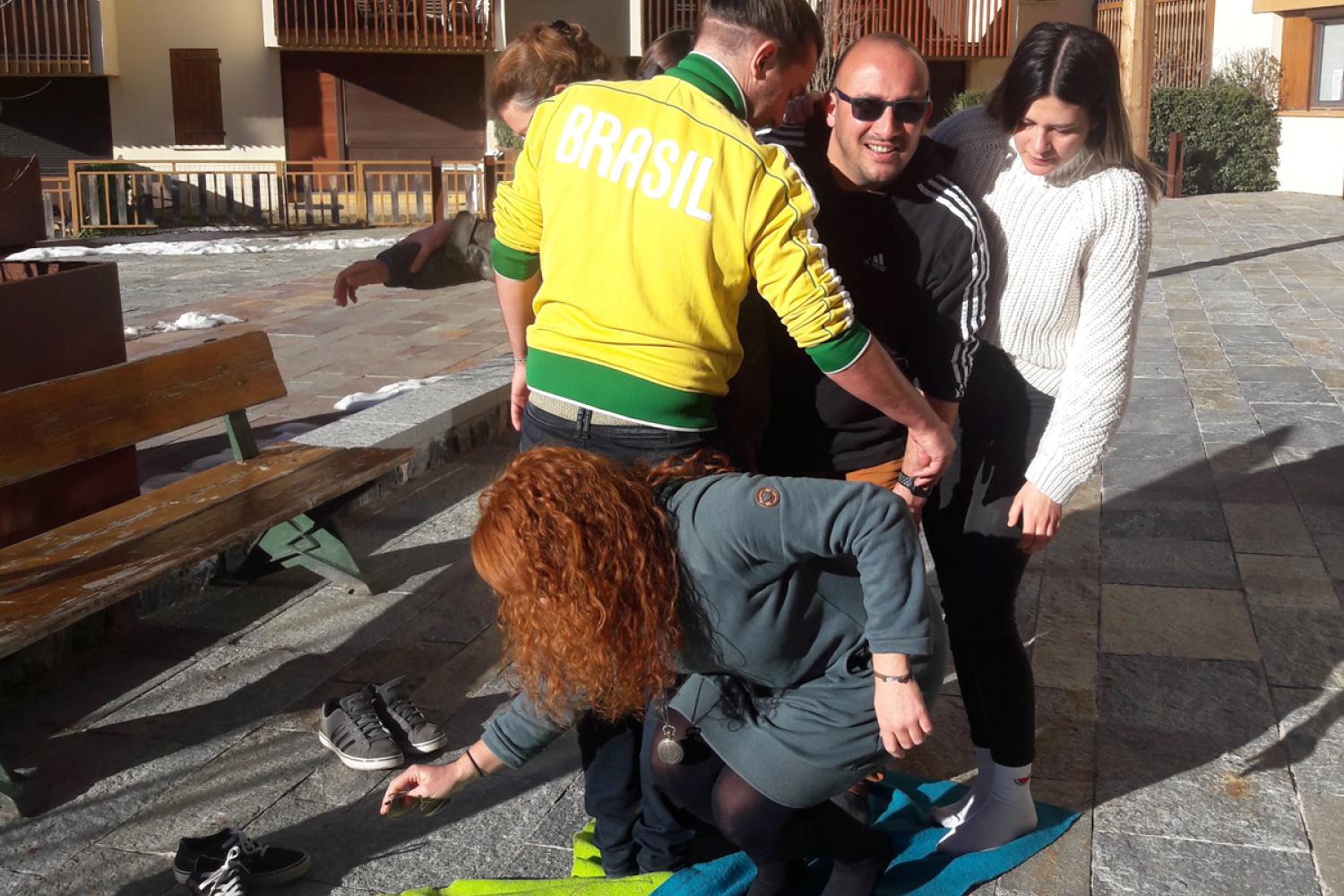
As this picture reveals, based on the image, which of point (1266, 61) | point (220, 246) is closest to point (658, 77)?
point (220, 246)

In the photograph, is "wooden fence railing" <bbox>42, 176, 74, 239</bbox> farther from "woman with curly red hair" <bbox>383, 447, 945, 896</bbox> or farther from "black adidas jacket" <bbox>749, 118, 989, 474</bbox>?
"woman with curly red hair" <bbox>383, 447, 945, 896</bbox>

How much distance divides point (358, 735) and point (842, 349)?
1.57 meters

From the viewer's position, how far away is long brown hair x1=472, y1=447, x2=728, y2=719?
211cm

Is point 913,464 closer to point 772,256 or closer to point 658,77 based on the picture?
point 772,256

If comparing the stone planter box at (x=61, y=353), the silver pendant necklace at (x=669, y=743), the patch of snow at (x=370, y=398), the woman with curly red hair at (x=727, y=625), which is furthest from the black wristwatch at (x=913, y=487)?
the patch of snow at (x=370, y=398)

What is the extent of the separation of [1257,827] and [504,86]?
2447 mm

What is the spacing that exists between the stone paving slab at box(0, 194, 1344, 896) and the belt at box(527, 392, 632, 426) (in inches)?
36.8

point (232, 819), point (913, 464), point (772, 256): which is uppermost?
point (772, 256)

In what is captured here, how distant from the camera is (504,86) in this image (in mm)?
3531

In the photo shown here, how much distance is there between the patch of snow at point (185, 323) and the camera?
9.34 m

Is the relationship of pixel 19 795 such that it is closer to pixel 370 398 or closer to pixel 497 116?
pixel 497 116

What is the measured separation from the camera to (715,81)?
7.72ft

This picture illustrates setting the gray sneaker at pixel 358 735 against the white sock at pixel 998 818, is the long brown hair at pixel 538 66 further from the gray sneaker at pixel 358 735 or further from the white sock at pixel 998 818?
the white sock at pixel 998 818

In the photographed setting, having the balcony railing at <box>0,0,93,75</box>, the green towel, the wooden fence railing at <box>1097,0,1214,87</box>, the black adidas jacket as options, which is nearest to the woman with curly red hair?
the green towel
